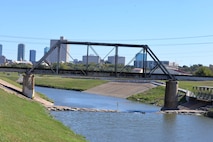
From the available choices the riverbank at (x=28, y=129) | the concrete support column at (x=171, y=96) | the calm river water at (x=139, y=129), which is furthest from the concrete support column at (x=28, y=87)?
the riverbank at (x=28, y=129)

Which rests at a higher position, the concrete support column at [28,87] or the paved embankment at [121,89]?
Answer: the concrete support column at [28,87]

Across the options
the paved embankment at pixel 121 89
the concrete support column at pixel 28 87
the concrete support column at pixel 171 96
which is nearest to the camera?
the concrete support column at pixel 28 87

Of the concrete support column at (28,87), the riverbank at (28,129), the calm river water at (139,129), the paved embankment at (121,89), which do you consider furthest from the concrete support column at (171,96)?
the paved embankment at (121,89)

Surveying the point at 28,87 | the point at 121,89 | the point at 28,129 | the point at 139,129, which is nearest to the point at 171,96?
the point at 28,87

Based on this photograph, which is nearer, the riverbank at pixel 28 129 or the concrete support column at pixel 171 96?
the riverbank at pixel 28 129

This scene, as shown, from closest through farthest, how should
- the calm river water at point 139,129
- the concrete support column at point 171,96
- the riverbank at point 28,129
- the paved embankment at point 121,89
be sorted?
the riverbank at point 28,129 → the calm river water at point 139,129 → the concrete support column at point 171,96 → the paved embankment at point 121,89

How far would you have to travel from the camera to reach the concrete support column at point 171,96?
8638cm

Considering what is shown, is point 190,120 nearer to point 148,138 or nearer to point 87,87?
point 148,138

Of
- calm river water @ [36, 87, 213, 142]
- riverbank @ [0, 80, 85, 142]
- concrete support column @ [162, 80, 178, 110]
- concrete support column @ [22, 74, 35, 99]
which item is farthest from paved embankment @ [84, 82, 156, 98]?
riverbank @ [0, 80, 85, 142]

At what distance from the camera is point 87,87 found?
174250mm

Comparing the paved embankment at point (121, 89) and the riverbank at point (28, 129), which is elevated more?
the riverbank at point (28, 129)

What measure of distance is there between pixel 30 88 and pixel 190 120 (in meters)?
31.6

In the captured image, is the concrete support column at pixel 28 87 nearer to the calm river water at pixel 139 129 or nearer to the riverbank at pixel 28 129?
the calm river water at pixel 139 129

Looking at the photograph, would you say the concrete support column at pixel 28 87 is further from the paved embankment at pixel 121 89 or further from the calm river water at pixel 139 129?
the paved embankment at pixel 121 89
